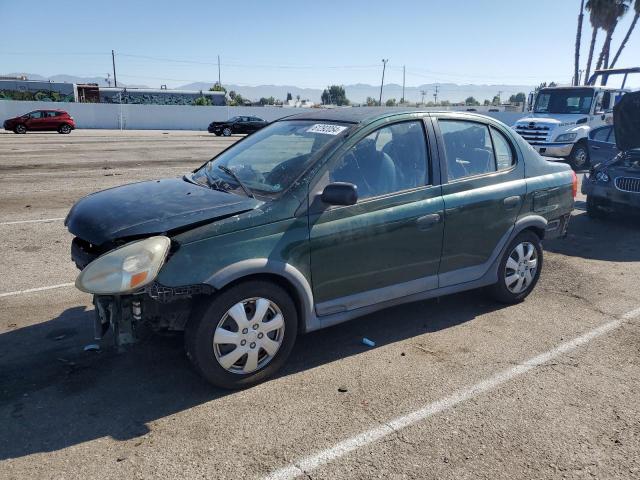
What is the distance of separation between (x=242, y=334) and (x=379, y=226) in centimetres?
127

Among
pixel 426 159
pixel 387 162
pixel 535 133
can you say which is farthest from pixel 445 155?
pixel 535 133

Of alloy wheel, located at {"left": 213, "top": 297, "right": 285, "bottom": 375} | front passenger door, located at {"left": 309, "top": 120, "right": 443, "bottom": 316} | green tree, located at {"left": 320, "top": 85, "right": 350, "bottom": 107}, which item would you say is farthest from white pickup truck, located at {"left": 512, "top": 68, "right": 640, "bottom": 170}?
green tree, located at {"left": 320, "top": 85, "right": 350, "bottom": 107}

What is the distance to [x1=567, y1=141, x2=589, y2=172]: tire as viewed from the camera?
16953 millimetres

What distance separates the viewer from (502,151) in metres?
4.98

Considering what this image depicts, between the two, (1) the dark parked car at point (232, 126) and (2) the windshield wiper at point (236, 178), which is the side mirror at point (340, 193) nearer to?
(2) the windshield wiper at point (236, 178)

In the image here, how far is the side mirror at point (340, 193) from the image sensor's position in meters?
3.60

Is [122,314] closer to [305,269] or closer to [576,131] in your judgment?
[305,269]

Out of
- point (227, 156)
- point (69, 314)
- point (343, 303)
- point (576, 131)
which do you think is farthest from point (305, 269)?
point (576, 131)

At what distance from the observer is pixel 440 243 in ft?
14.3

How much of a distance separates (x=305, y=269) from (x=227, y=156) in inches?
61.8

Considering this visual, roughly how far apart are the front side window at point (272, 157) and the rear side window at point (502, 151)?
165 centimetres

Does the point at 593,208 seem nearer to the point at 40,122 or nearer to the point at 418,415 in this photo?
the point at 418,415

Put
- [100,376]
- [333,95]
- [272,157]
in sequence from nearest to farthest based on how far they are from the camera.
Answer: [100,376]
[272,157]
[333,95]

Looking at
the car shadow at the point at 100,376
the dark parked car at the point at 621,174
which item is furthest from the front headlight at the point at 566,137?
the car shadow at the point at 100,376
